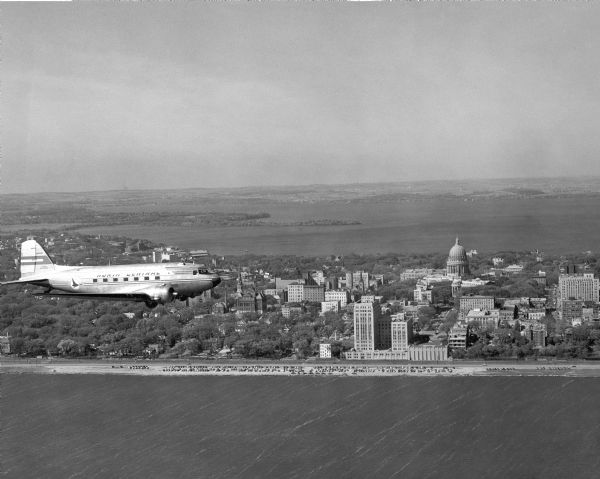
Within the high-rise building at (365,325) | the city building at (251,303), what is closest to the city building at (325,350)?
the high-rise building at (365,325)

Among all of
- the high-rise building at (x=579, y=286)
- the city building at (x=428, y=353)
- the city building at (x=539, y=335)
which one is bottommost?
the city building at (x=428, y=353)

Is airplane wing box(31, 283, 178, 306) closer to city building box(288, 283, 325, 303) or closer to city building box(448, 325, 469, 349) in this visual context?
city building box(288, 283, 325, 303)

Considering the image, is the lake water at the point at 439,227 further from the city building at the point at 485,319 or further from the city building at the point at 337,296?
the city building at the point at 485,319

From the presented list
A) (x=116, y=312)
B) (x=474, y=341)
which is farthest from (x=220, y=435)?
(x=474, y=341)

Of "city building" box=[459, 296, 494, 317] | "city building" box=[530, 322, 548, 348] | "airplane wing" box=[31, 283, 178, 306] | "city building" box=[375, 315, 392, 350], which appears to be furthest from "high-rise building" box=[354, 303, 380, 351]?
"airplane wing" box=[31, 283, 178, 306]

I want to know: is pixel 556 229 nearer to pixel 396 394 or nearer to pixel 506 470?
→ pixel 396 394

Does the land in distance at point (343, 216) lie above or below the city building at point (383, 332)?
above
